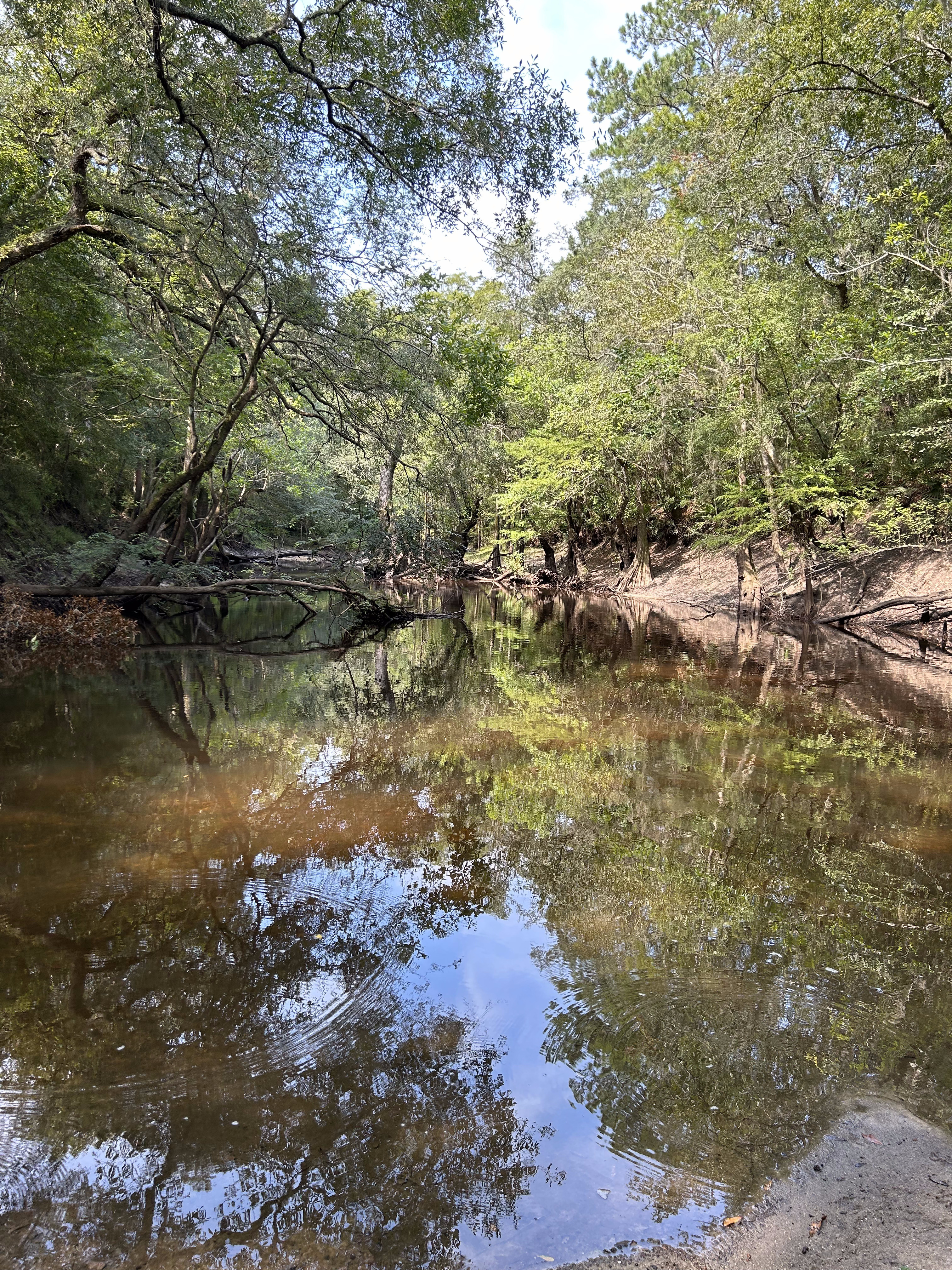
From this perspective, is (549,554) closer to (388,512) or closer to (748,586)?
(388,512)

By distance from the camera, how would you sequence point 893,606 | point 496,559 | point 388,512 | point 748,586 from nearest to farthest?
1. point 893,606
2. point 748,586
3. point 388,512
4. point 496,559

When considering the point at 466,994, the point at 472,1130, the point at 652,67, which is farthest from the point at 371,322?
the point at 652,67

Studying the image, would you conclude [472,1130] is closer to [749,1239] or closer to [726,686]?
[749,1239]

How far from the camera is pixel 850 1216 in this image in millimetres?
2098

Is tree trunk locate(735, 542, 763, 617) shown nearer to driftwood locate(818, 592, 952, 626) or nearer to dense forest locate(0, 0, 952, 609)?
dense forest locate(0, 0, 952, 609)

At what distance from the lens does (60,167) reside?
31.8 feet

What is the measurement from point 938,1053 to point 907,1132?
58cm

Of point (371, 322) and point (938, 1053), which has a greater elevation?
point (371, 322)

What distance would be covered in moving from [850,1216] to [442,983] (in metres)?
1.83

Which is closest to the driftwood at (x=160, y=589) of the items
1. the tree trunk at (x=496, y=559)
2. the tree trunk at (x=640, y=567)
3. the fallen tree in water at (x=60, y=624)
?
the fallen tree in water at (x=60, y=624)

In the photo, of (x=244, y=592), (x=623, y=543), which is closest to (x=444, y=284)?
(x=244, y=592)

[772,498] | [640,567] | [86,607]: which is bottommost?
[86,607]

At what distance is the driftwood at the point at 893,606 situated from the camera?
17.3 m

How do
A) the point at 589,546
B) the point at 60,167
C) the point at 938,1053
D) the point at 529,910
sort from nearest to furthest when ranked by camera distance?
1. the point at 938,1053
2. the point at 529,910
3. the point at 60,167
4. the point at 589,546
